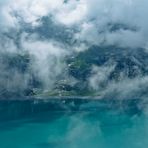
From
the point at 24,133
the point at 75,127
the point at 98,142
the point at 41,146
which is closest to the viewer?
the point at 41,146

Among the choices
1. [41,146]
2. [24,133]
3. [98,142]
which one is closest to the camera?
[41,146]

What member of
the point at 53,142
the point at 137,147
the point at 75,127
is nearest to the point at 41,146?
the point at 53,142

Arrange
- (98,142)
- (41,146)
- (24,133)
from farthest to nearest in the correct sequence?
(24,133) < (98,142) < (41,146)

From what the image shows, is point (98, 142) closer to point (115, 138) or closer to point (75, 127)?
point (115, 138)

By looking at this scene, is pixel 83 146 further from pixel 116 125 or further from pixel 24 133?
pixel 116 125

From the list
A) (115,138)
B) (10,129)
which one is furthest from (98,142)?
(10,129)

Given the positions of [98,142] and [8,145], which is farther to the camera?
[98,142]

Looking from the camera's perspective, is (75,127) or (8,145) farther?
(75,127)

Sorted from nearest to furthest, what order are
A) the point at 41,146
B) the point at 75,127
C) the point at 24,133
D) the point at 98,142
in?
the point at 41,146 → the point at 98,142 → the point at 24,133 → the point at 75,127
